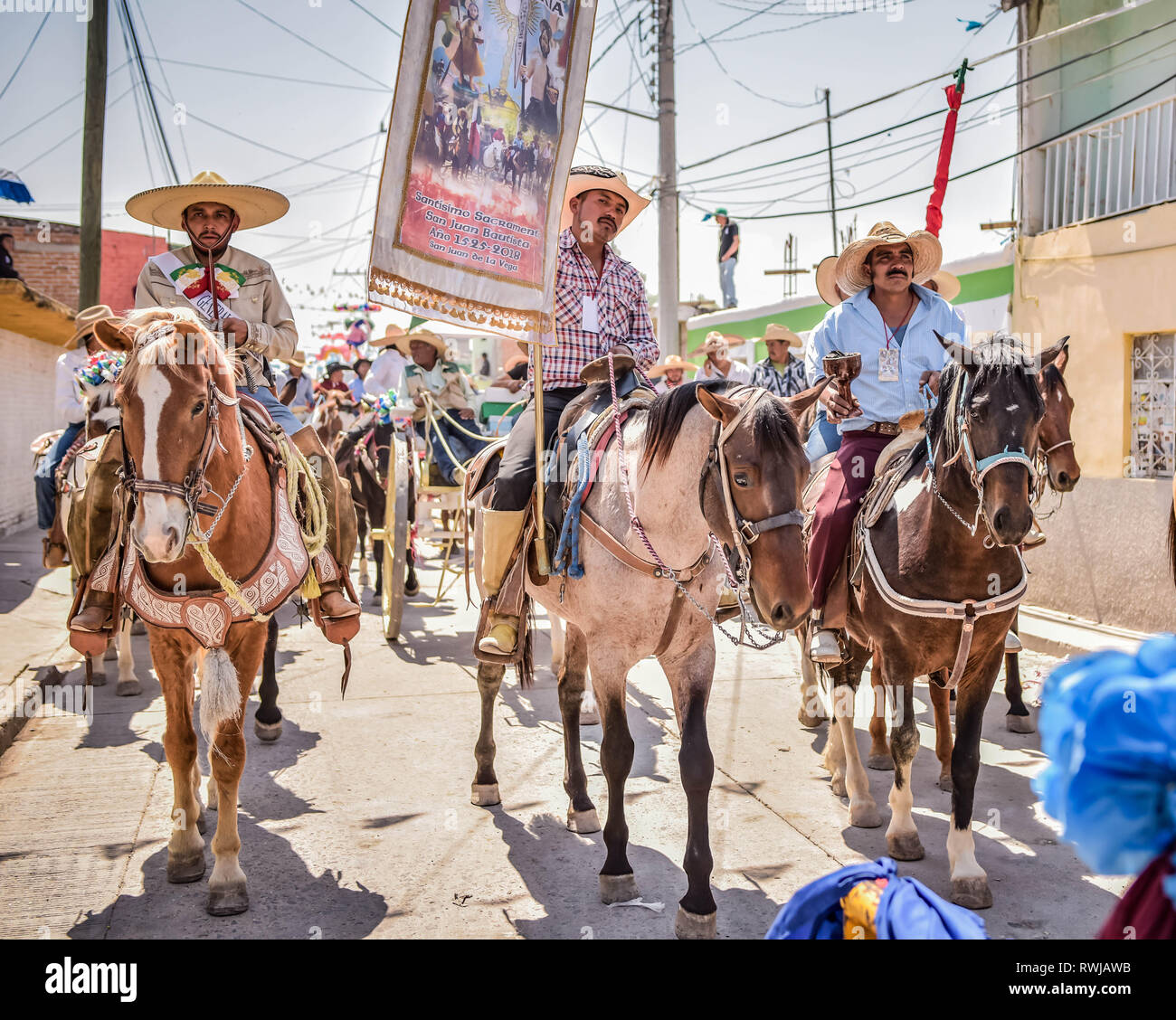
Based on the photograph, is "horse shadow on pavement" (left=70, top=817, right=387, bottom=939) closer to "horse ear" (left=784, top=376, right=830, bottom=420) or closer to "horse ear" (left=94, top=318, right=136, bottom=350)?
"horse ear" (left=94, top=318, right=136, bottom=350)

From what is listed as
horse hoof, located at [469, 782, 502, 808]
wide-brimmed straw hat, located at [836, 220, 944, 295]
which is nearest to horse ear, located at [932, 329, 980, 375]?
wide-brimmed straw hat, located at [836, 220, 944, 295]

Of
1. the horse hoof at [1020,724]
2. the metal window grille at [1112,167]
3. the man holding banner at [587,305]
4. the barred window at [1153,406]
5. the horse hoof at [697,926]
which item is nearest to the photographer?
the horse hoof at [697,926]

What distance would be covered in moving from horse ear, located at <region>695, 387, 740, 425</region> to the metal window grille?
7520 millimetres

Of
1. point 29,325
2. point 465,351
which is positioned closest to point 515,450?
point 29,325

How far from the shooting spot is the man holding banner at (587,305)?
15.6 ft

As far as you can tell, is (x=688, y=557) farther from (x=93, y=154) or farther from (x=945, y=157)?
(x=93, y=154)

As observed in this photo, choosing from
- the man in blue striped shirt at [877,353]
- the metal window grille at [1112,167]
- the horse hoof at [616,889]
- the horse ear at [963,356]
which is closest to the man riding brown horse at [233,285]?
the horse hoof at [616,889]

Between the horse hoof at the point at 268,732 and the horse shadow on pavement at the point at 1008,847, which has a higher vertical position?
the horse hoof at the point at 268,732

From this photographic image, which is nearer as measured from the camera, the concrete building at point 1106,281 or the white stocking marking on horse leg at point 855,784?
the white stocking marking on horse leg at point 855,784

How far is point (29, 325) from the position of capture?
1410 centimetres

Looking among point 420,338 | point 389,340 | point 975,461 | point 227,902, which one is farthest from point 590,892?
point 389,340

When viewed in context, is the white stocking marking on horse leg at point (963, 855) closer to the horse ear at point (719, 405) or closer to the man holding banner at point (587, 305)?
the horse ear at point (719, 405)

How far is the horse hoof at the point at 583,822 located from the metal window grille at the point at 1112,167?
799 centimetres
